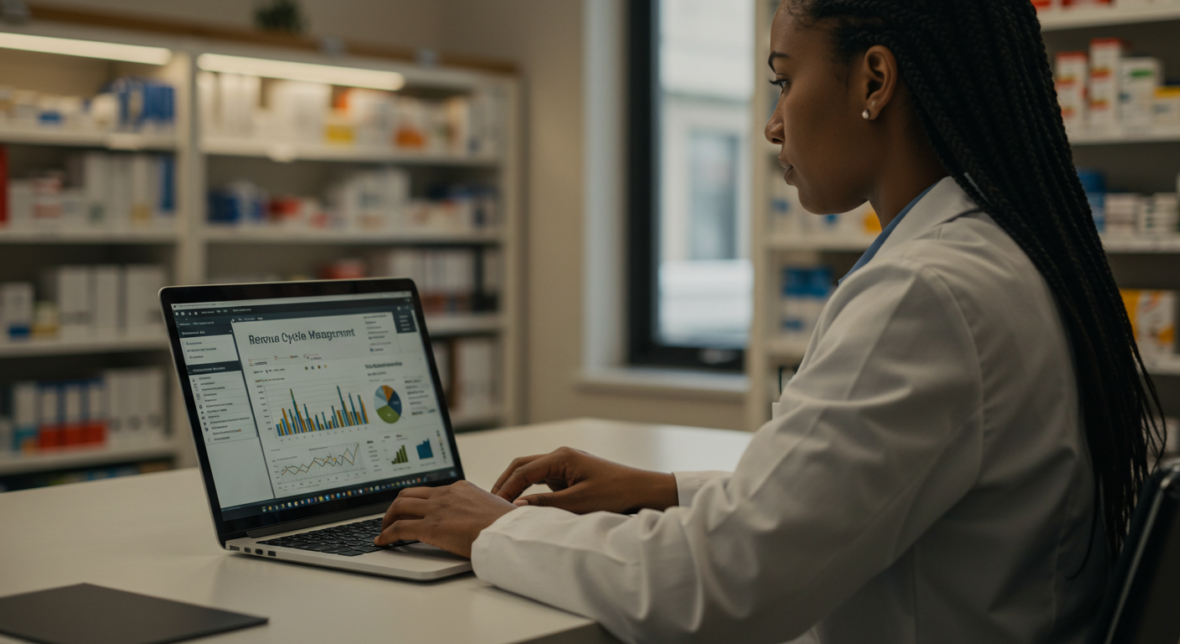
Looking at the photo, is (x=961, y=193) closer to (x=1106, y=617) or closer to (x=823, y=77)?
(x=823, y=77)

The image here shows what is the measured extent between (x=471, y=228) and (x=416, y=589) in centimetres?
359

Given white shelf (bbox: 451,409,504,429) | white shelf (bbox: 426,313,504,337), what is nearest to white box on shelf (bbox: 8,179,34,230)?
white shelf (bbox: 426,313,504,337)

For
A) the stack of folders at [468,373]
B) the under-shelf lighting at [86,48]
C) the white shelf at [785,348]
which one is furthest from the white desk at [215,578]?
the stack of folders at [468,373]

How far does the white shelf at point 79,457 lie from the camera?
340 centimetres

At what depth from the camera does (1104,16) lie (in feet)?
9.37

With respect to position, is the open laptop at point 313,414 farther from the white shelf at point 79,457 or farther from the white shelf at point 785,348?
the white shelf at point 79,457

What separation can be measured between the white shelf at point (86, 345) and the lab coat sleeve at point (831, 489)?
301 cm

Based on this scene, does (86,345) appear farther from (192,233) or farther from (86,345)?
(192,233)

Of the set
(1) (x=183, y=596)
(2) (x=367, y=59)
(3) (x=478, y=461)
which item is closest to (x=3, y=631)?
(1) (x=183, y=596)

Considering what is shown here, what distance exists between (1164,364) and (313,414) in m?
2.38

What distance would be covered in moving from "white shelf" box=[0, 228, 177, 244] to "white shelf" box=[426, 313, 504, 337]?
1.10 meters

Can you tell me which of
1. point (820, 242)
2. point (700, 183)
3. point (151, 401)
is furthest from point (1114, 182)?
point (151, 401)

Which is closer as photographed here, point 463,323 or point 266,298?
point 266,298

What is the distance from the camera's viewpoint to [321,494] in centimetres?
126
